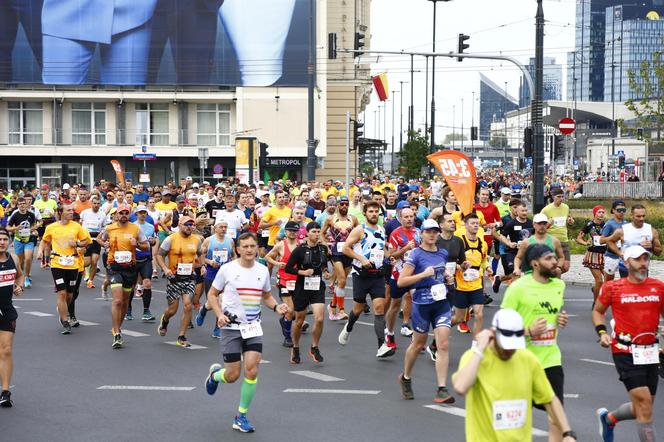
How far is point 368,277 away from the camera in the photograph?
12.8 m

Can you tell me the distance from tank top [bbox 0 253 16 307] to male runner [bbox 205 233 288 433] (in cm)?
213

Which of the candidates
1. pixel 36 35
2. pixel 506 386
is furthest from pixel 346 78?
pixel 506 386

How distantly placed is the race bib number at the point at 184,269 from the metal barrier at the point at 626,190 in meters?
30.2

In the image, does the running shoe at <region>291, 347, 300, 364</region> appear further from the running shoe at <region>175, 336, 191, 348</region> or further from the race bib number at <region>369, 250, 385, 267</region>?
the running shoe at <region>175, 336, 191, 348</region>

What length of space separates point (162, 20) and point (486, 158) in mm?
131343

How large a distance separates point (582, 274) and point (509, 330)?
17.3 metres

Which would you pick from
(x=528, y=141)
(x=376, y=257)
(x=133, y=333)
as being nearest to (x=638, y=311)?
(x=376, y=257)

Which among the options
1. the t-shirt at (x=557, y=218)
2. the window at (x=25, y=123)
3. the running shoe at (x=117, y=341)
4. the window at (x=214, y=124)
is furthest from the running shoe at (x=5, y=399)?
the window at (x=25, y=123)

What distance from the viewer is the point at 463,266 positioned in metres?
11.5

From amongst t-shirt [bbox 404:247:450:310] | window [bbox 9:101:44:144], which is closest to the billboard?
window [bbox 9:101:44:144]

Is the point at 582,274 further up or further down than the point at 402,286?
further down

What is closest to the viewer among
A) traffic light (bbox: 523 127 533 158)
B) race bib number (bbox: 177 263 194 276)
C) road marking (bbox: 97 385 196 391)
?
road marking (bbox: 97 385 196 391)

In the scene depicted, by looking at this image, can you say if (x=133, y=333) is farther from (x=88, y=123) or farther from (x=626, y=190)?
(x=88, y=123)

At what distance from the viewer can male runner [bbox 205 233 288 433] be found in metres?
9.13
